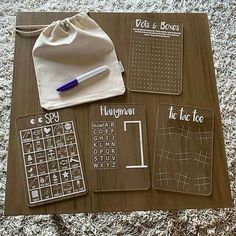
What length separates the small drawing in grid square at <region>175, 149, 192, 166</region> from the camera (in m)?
0.73

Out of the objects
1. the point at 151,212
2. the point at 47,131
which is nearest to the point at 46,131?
the point at 47,131

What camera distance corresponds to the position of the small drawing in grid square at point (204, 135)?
0.75 metres

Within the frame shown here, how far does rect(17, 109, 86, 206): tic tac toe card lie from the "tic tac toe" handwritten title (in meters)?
0.21

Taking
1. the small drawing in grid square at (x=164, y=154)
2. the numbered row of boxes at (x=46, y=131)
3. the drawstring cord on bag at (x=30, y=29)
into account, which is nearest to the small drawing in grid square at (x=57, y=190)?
the numbered row of boxes at (x=46, y=131)

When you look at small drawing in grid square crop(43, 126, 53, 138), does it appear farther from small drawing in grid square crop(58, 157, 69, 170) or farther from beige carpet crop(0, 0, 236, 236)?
beige carpet crop(0, 0, 236, 236)

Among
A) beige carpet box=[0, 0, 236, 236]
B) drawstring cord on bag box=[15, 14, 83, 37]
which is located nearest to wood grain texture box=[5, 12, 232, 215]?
drawstring cord on bag box=[15, 14, 83, 37]

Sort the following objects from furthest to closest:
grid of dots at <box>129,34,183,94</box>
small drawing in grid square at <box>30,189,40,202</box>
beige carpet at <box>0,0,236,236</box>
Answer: beige carpet at <box>0,0,236,236</box> < grid of dots at <box>129,34,183,94</box> < small drawing in grid square at <box>30,189,40,202</box>

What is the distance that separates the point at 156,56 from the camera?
849mm

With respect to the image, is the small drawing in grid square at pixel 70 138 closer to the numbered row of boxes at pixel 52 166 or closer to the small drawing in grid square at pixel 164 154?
the numbered row of boxes at pixel 52 166

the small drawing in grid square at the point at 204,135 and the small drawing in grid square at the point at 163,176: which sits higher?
the small drawing in grid square at the point at 204,135

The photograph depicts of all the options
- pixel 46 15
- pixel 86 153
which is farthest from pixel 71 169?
pixel 46 15

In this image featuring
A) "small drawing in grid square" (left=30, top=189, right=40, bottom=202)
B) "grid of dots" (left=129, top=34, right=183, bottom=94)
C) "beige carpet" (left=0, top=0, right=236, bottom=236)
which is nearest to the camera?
"small drawing in grid square" (left=30, top=189, right=40, bottom=202)

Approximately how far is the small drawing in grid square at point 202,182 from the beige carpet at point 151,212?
509 mm

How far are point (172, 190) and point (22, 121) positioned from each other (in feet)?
1.10
